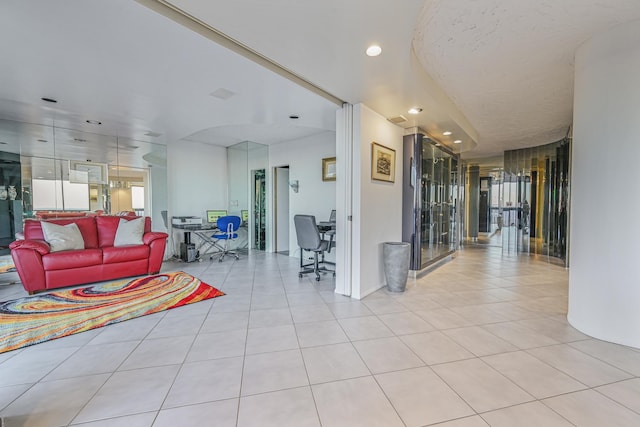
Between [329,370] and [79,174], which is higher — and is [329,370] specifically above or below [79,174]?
below

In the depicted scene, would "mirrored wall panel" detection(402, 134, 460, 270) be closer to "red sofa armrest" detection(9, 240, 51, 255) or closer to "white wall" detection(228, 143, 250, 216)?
"white wall" detection(228, 143, 250, 216)

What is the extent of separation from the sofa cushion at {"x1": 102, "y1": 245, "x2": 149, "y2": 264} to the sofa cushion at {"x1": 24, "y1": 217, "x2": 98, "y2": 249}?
469mm

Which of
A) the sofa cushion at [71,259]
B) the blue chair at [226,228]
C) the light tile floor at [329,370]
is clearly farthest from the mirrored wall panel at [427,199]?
the sofa cushion at [71,259]

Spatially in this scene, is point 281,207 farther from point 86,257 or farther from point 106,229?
point 86,257

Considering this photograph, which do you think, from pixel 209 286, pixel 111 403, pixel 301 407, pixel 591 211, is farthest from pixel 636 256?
pixel 209 286

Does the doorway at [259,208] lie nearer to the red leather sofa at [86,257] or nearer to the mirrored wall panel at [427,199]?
the red leather sofa at [86,257]

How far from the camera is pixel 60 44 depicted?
2.26 m

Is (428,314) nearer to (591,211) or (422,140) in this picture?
(591,211)

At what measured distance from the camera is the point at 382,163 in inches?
154

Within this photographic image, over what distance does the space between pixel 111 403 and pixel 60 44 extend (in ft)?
9.07

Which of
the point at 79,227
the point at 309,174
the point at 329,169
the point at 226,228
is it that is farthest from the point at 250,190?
the point at 79,227

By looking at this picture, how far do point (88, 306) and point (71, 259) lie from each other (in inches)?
44.8

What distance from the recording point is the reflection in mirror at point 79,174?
180 inches

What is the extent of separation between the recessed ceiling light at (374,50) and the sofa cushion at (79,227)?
4.88 meters
